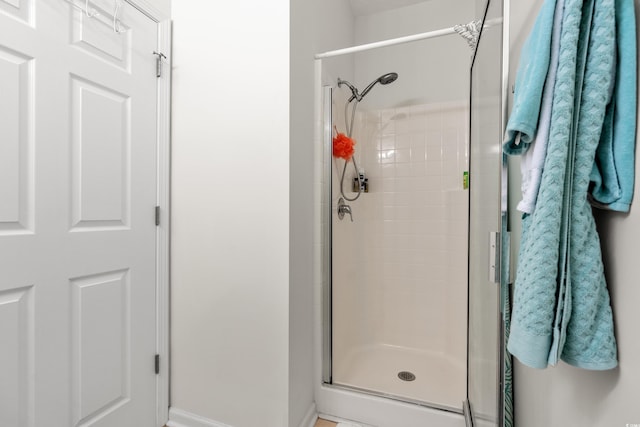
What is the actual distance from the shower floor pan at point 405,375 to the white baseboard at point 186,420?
636 millimetres

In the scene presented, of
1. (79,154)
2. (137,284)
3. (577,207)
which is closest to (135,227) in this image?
(137,284)

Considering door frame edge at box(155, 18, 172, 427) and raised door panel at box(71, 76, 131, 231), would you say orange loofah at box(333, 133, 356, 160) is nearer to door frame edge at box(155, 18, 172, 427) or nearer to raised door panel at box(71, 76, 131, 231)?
door frame edge at box(155, 18, 172, 427)

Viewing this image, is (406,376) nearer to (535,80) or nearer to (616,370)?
(616,370)

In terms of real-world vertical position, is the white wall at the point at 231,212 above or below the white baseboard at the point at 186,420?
above

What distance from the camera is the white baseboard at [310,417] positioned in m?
1.35

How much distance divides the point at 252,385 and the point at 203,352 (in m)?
0.29

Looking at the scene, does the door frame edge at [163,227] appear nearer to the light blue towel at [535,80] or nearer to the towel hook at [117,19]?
the towel hook at [117,19]

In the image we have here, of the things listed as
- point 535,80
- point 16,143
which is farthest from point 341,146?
point 16,143

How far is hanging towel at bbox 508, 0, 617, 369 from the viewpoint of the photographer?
1.27 feet

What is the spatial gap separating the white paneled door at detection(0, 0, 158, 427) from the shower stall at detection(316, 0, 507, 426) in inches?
33.2

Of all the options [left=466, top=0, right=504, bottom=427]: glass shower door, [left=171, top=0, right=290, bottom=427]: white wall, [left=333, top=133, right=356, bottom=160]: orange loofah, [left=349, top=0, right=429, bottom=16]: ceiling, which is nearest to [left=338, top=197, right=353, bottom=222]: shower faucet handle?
[left=333, top=133, right=356, bottom=160]: orange loofah

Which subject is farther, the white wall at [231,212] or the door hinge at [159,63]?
the door hinge at [159,63]

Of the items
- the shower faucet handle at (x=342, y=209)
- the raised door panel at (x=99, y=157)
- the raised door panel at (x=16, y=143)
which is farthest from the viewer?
the shower faucet handle at (x=342, y=209)

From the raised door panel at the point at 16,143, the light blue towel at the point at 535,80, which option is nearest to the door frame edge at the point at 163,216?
the raised door panel at the point at 16,143
